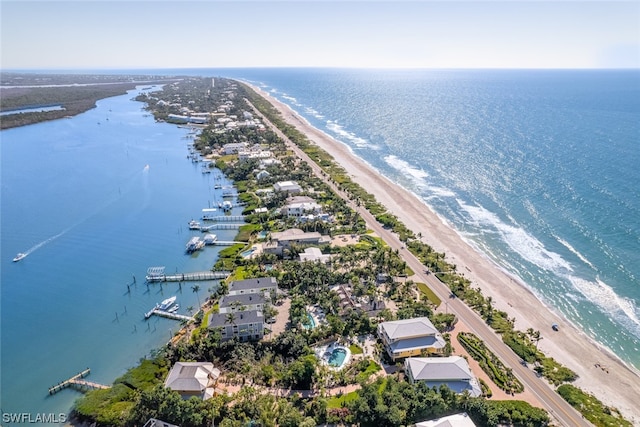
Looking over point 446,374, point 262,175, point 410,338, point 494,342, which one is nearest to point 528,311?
point 494,342

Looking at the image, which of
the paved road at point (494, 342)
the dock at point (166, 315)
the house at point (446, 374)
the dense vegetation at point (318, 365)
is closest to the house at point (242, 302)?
the dense vegetation at point (318, 365)

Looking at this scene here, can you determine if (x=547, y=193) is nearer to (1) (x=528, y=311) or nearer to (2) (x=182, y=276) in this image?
(1) (x=528, y=311)

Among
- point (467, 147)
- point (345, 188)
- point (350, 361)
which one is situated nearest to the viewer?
point (350, 361)

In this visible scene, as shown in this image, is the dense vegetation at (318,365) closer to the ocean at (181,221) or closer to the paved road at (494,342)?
the paved road at (494,342)

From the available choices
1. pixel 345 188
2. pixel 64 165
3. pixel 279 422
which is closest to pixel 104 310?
pixel 279 422

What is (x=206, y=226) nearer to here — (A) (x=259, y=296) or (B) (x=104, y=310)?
(B) (x=104, y=310)

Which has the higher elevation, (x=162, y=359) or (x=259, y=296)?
(x=259, y=296)

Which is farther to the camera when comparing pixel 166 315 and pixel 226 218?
pixel 226 218
